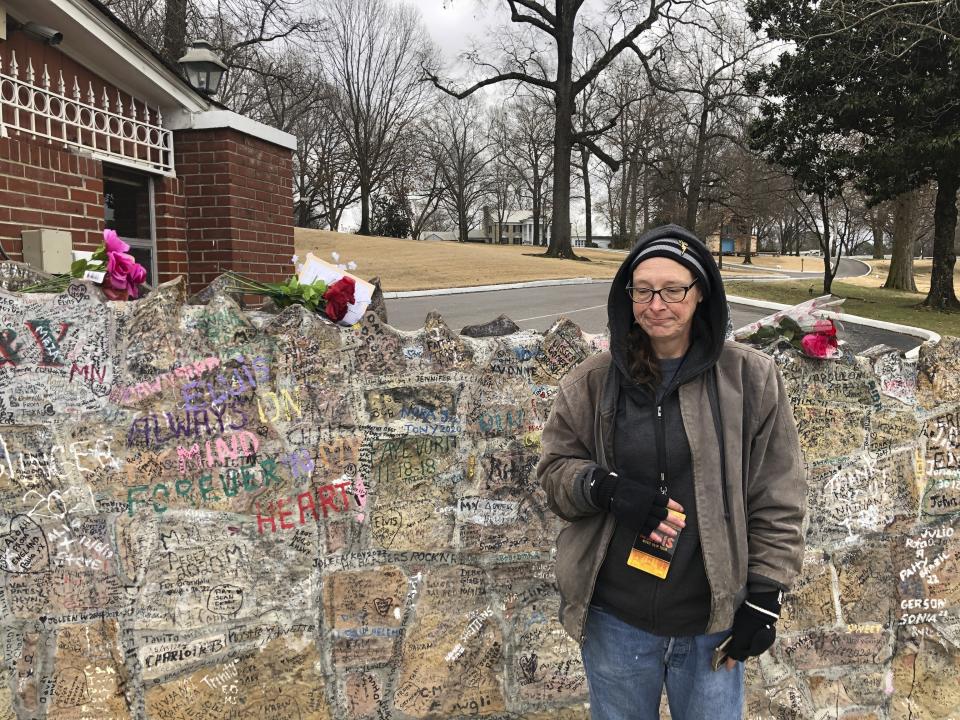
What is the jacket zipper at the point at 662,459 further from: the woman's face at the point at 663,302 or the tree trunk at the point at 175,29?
the tree trunk at the point at 175,29

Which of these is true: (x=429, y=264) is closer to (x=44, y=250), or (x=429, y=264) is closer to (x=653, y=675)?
(x=44, y=250)

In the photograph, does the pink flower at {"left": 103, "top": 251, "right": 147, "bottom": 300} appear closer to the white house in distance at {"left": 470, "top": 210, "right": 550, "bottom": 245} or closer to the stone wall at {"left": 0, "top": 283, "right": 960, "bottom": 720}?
the stone wall at {"left": 0, "top": 283, "right": 960, "bottom": 720}

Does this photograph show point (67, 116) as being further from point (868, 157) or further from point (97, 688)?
point (868, 157)

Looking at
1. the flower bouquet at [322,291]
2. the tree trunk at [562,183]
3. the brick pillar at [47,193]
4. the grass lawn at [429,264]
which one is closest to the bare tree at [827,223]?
the grass lawn at [429,264]

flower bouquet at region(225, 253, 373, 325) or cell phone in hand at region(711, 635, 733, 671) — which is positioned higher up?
flower bouquet at region(225, 253, 373, 325)

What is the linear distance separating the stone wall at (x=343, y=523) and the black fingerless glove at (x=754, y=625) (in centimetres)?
96

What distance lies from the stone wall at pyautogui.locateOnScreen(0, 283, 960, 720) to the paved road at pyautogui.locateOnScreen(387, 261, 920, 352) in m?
8.43

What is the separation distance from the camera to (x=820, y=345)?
2680mm

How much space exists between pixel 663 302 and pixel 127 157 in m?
5.90

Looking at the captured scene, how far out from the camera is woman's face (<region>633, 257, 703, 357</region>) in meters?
1.84

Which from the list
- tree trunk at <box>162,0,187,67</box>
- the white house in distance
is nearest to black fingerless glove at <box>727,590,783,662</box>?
tree trunk at <box>162,0,187,67</box>

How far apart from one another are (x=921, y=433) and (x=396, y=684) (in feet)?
7.06

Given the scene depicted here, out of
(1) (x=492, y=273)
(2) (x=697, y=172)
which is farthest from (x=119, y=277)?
(2) (x=697, y=172)

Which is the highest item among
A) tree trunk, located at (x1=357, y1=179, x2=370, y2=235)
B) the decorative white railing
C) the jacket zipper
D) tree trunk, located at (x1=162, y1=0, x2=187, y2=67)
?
tree trunk, located at (x1=162, y1=0, x2=187, y2=67)
